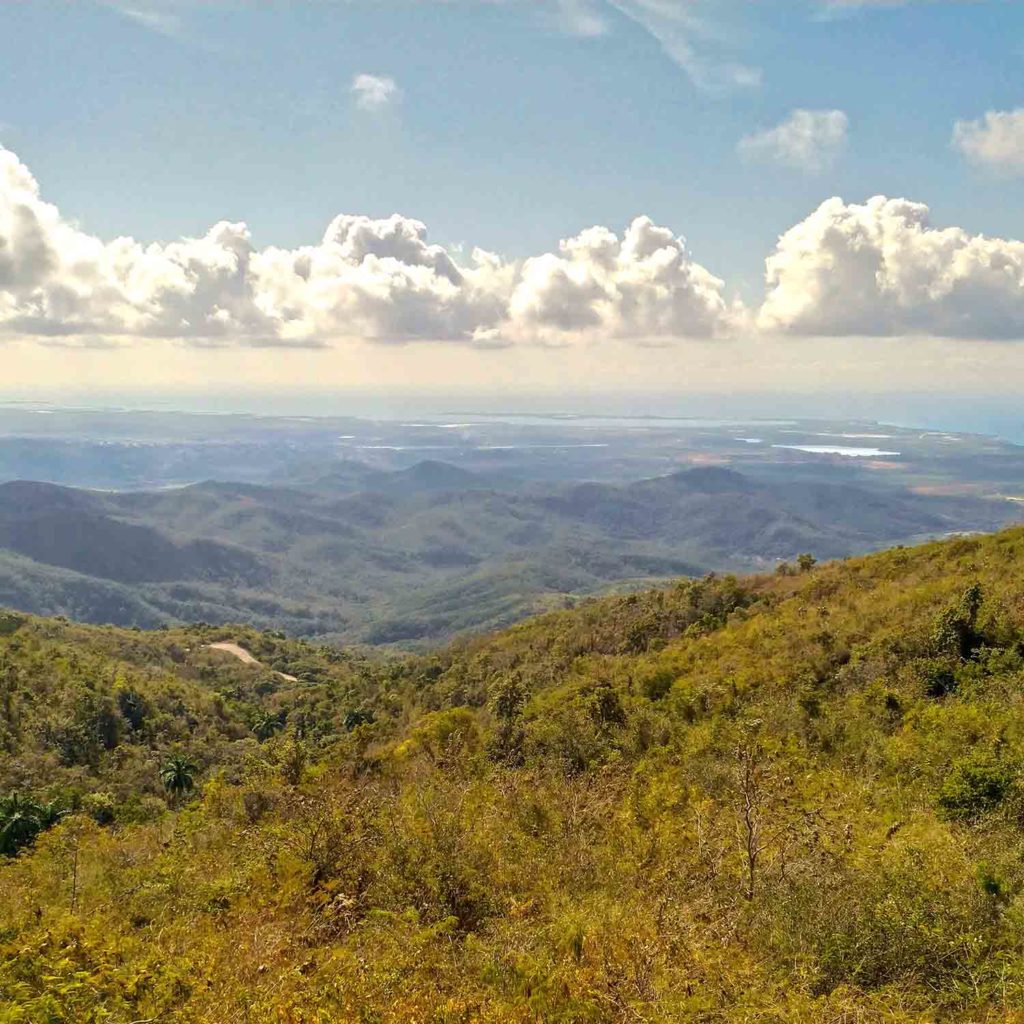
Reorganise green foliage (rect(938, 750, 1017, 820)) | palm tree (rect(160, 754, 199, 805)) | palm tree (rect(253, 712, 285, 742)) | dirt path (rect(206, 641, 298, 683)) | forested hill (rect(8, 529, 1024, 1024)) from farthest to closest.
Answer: dirt path (rect(206, 641, 298, 683)) → palm tree (rect(253, 712, 285, 742)) → palm tree (rect(160, 754, 199, 805)) → green foliage (rect(938, 750, 1017, 820)) → forested hill (rect(8, 529, 1024, 1024))

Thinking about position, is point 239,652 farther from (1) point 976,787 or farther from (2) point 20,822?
(1) point 976,787

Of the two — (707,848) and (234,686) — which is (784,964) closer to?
(707,848)

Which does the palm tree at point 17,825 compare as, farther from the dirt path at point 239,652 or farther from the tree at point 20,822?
the dirt path at point 239,652

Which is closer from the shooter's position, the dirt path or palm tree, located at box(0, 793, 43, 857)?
palm tree, located at box(0, 793, 43, 857)

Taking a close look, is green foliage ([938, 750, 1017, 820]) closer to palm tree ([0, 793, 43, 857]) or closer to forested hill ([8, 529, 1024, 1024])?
forested hill ([8, 529, 1024, 1024])

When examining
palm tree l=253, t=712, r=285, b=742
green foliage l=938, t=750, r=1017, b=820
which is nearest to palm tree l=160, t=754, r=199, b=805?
palm tree l=253, t=712, r=285, b=742

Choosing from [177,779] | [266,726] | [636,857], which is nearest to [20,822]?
[177,779]

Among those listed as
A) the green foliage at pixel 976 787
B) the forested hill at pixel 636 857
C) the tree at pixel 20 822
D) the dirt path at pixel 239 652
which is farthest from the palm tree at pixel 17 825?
the dirt path at pixel 239 652
